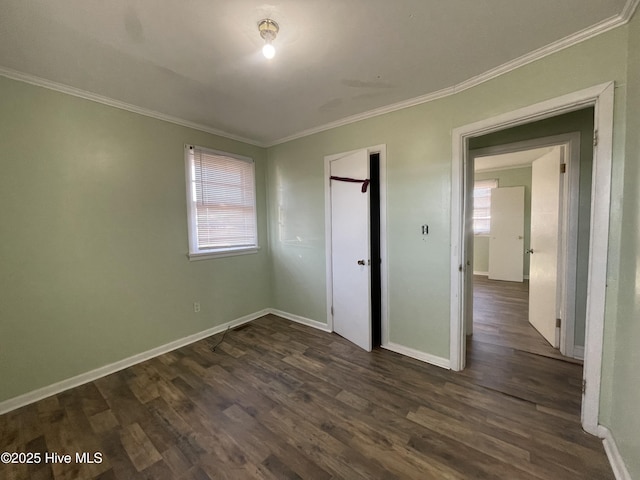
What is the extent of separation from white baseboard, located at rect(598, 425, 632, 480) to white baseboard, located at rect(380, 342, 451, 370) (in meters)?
0.95

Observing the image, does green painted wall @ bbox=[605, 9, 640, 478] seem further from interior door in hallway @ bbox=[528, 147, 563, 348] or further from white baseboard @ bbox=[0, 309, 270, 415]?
white baseboard @ bbox=[0, 309, 270, 415]

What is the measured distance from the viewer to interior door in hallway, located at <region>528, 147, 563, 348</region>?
2.62 m

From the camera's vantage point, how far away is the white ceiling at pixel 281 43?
135cm

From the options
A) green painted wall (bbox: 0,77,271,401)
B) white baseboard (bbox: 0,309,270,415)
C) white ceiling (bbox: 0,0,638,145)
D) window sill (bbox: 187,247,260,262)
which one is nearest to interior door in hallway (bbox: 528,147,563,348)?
white ceiling (bbox: 0,0,638,145)

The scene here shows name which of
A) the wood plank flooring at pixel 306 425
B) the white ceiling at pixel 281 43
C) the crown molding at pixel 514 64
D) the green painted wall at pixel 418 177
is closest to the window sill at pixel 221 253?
the green painted wall at pixel 418 177

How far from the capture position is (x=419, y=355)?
99.0 inches

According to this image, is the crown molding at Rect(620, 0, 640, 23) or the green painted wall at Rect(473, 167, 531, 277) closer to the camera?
the crown molding at Rect(620, 0, 640, 23)

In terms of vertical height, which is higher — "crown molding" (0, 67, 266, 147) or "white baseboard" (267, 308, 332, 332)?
"crown molding" (0, 67, 266, 147)

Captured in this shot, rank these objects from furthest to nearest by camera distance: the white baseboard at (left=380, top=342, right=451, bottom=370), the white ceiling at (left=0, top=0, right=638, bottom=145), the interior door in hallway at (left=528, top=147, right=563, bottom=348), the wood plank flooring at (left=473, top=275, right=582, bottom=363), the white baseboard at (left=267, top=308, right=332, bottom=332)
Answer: the white baseboard at (left=267, top=308, right=332, bottom=332) → the wood plank flooring at (left=473, top=275, right=582, bottom=363) → the interior door in hallway at (left=528, top=147, right=563, bottom=348) → the white baseboard at (left=380, top=342, right=451, bottom=370) → the white ceiling at (left=0, top=0, right=638, bottom=145)

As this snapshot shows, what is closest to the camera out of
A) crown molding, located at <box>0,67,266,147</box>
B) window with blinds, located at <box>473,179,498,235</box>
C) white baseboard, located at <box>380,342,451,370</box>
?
crown molding, located at <box>0,67,266,147</box>

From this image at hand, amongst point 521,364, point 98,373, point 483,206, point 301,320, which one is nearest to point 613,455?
point 521,364

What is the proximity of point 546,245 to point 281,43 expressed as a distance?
128 inches

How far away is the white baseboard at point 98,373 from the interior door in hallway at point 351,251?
59.8 inches

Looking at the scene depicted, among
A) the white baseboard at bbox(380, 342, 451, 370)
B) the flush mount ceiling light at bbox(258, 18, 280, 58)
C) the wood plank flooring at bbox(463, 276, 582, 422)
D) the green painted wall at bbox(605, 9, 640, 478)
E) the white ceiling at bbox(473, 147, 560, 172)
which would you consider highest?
the white ceiling at bbox(473, 147, 560, 172)
